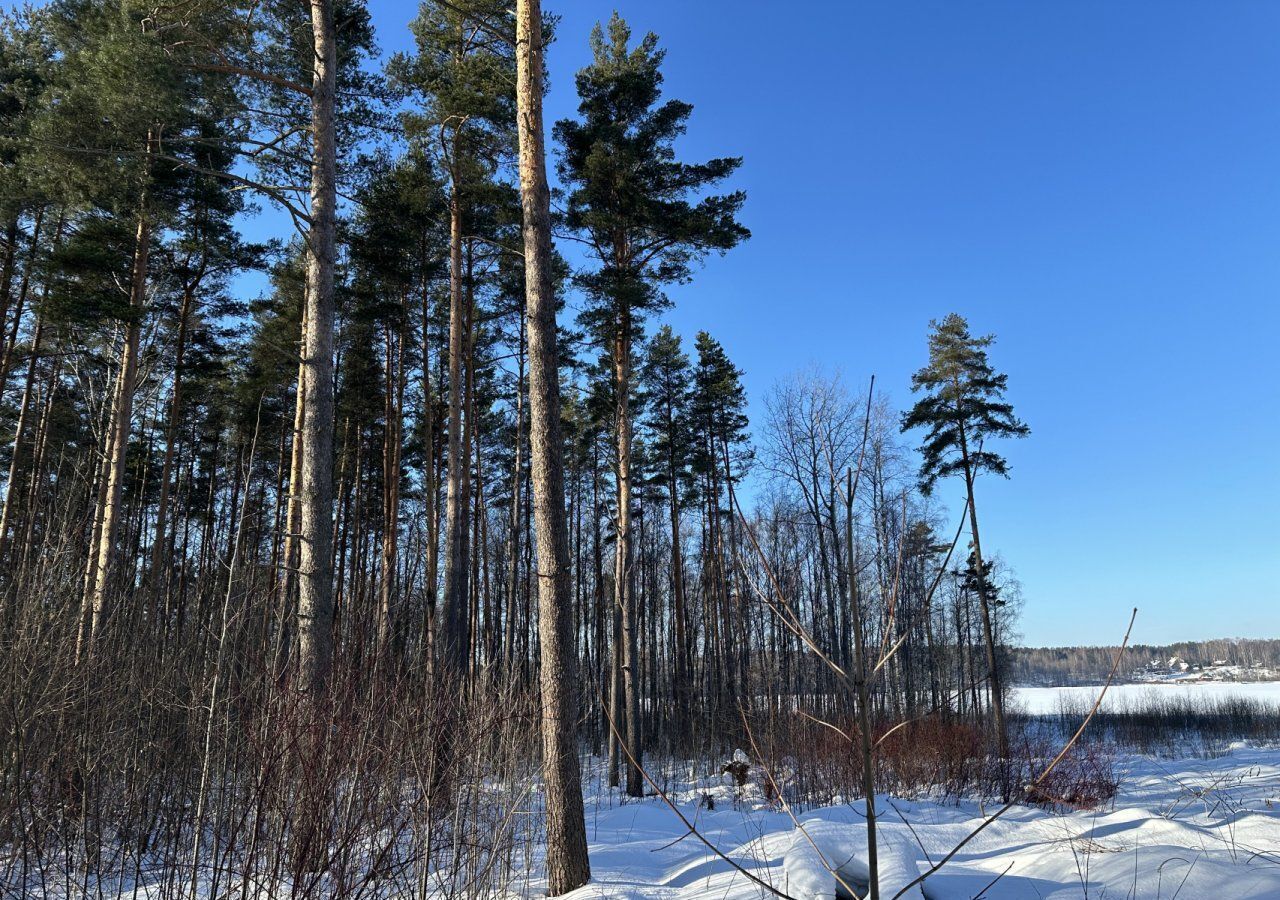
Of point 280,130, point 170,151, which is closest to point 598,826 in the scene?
point 280,130

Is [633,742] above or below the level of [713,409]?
below

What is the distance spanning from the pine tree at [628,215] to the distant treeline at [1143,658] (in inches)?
3872

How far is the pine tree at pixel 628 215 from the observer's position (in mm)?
11297

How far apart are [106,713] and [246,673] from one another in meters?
2.30

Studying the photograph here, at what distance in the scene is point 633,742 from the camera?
11.5 metres

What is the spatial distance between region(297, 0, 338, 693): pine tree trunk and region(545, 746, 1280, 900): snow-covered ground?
3173mm

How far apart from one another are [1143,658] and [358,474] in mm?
137132

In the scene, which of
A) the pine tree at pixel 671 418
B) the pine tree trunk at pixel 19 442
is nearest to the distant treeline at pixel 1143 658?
the pine tree at pixel 671 418

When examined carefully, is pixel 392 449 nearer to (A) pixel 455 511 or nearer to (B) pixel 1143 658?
(A) pixel 455 511

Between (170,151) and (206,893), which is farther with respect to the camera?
(170,151)

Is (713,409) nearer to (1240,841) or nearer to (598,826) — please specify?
(598,826)

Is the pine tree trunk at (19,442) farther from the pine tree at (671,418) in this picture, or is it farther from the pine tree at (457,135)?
the pine tree at (671,418)

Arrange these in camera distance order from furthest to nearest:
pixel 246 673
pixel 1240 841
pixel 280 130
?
1. pixel 280 130
2. pixel 1240 841
3. pixel 246 673

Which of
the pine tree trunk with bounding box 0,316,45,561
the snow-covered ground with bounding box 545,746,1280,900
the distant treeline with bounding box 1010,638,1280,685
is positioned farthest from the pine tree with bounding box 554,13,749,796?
the distant treeline with bounding box 1010,638,1280,685
